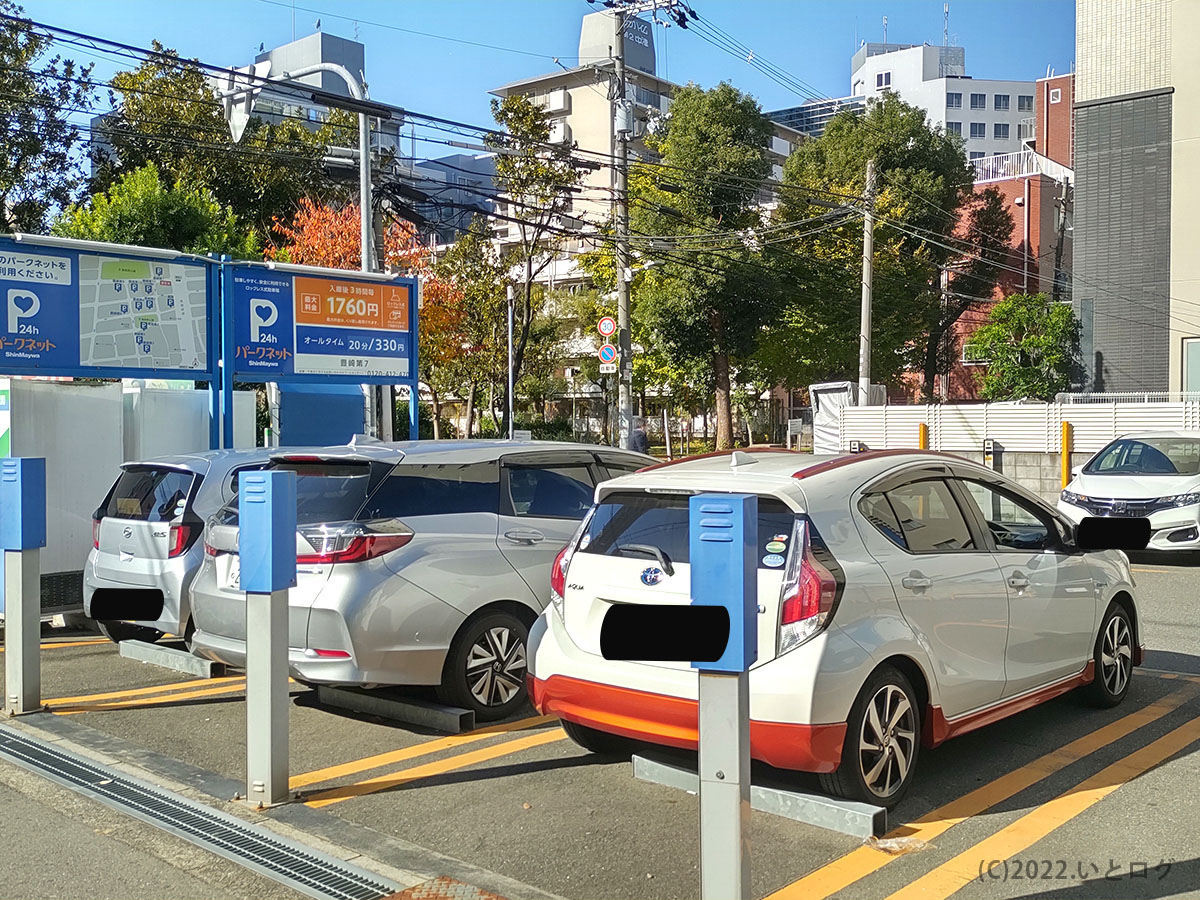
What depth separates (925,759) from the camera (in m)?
5.75

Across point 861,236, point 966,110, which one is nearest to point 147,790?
point 861,236

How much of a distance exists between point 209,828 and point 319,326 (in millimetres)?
9013

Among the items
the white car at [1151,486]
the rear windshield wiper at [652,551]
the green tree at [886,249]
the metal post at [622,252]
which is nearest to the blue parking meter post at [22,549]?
the rear windshield wiper at [652,551]

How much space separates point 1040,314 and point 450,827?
3214cm

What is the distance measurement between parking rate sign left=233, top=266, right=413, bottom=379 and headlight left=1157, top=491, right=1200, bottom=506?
946cm

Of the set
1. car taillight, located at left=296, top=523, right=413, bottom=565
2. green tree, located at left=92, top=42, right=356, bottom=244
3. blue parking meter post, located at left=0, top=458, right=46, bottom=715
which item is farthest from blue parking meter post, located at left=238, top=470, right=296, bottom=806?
green tree, located at left=92, top=42, right=356, bottom=244

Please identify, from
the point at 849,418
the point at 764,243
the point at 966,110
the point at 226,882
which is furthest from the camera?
the point at 966,110

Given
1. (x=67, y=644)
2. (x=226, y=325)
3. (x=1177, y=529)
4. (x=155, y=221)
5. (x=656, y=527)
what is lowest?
(x=67, y=644)

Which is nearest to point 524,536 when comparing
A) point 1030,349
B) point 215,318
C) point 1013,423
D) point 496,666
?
point 496,666

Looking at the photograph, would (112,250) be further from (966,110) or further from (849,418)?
(966,110)

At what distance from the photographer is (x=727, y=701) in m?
3.36

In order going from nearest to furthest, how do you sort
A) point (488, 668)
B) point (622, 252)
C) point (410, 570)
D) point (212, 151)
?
1. point (410, 570)
2. point (488, 668)
3. point (622, 252)
4. point (212, 151)

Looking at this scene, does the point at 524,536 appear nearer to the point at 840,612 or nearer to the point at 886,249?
the point at 840,612

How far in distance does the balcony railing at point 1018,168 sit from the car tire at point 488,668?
174 feet
